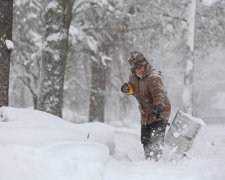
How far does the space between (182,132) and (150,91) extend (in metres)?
0.81

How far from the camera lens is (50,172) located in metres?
2.84

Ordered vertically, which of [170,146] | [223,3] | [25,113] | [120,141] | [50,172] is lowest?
[120,141]

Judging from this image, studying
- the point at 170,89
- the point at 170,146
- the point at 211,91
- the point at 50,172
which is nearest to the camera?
the point at 50,172

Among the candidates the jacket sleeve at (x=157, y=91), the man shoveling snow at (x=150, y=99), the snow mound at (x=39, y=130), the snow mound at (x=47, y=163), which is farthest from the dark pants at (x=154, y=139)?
the snow mound at (x=47, y=163)

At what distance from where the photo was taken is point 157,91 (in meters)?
4.96

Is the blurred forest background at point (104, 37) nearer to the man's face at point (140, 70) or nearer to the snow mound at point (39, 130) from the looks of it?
the man's face at point (140, 70)

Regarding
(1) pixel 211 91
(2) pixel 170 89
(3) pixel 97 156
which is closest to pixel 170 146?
(3) pixel 97 156

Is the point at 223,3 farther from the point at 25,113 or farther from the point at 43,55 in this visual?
the point at 25,113

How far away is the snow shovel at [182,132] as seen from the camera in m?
4.92

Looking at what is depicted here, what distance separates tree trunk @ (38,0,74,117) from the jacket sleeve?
237cm

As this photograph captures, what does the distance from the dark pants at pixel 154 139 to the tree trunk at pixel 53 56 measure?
224 centimetres

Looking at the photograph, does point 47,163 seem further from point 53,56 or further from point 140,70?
point 53,56

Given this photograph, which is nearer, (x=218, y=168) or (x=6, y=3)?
(x=218, y=168)

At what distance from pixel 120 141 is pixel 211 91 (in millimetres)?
16991
